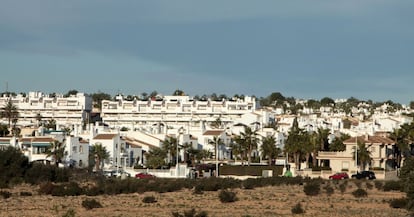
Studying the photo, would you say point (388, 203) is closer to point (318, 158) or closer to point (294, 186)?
point (294, 186)

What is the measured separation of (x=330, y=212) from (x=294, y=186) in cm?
1322

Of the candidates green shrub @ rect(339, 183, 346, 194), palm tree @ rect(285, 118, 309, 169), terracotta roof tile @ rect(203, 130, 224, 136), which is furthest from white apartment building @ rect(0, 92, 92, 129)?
green shrub @ rect(339, 183, 346, 194)

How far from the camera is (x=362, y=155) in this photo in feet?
289

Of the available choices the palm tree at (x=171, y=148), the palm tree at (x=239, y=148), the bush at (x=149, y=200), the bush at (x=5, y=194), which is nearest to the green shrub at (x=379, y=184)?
the bush at (x=149, y=200)

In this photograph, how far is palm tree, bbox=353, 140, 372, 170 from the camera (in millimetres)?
87812

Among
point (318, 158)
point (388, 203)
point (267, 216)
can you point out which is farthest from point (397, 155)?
point (267, 216)

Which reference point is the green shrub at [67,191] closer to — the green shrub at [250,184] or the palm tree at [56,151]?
the green shrub at [250,184]

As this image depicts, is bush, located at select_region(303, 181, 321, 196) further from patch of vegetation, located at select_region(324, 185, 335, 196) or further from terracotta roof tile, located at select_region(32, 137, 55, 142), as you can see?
terracotta roof tile, located at select_region(32, 137, 55, 142)

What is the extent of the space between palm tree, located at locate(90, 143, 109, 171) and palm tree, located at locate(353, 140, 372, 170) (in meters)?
26.4

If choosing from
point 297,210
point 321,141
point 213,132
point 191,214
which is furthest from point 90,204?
point 213,132

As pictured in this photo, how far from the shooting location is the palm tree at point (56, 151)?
293 ft

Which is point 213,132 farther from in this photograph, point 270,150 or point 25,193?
point 25,193

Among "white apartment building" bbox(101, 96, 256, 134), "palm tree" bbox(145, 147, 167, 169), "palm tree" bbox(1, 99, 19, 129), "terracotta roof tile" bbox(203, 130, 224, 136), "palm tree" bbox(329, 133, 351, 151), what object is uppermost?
"white apartment building" bbox(101, 96, 256, 134)

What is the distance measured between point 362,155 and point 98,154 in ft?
90.5
